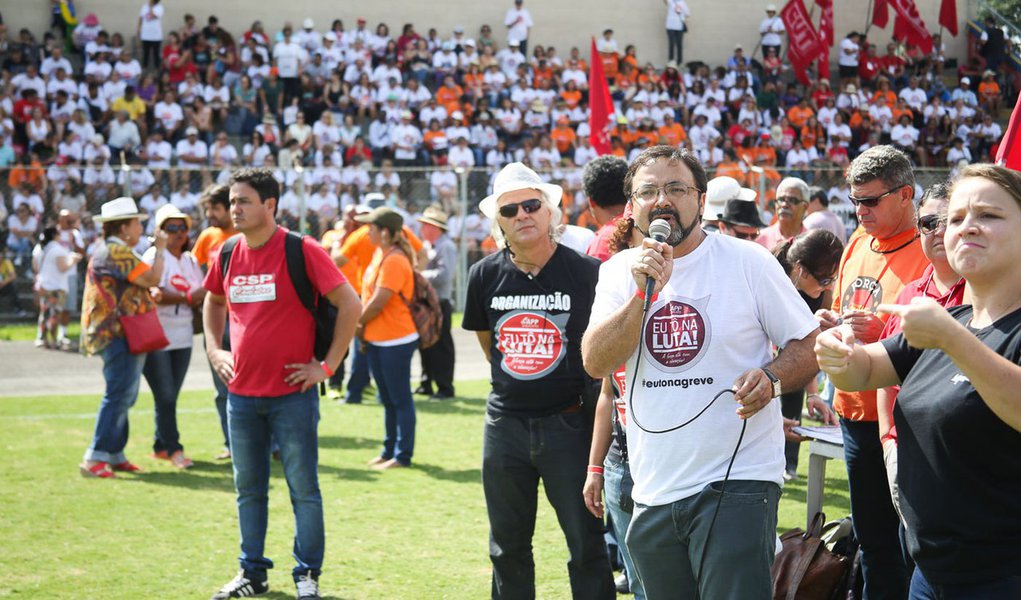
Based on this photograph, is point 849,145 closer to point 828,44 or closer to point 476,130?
point 828,44

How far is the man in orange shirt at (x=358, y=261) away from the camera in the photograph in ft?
36.9

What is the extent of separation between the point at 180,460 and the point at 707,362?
643cm

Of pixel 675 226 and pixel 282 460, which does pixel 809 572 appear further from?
pixel 282 460

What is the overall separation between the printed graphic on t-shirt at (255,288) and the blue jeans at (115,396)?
3046mm

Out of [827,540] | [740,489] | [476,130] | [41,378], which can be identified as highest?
[476,130]

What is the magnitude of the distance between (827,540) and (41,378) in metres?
11.1

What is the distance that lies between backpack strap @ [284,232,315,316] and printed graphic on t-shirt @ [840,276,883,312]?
8.57 feet

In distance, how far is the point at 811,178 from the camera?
20.2 metres

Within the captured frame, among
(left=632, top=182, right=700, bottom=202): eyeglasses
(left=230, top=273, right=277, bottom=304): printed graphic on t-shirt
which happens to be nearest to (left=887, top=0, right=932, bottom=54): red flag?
(left=230, top=273, right=277, bottom=304): printed graphic on t-shirt

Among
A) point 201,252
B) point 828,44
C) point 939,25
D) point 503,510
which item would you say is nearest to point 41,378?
point 201,252

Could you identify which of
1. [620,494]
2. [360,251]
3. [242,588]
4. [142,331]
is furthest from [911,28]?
[620,494]

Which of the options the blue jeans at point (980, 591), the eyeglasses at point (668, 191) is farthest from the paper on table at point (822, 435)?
the blue jeans at point (980, 591)

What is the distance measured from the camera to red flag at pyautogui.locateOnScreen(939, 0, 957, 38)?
3322 cm

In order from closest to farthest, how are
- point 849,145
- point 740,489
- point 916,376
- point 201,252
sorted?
point 916,376 → point 740,489 → point 201,252 → point 849,145
